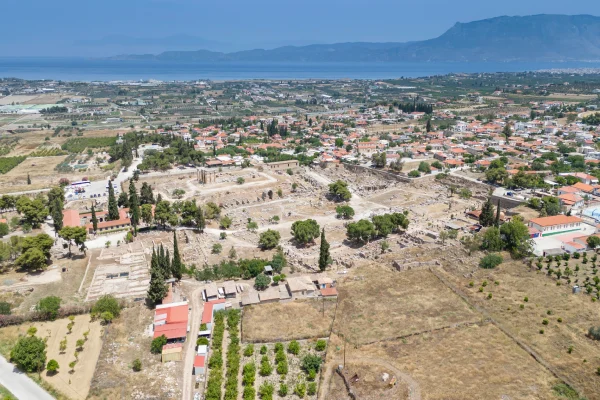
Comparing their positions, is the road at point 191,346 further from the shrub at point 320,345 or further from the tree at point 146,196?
the tree at point 146,196

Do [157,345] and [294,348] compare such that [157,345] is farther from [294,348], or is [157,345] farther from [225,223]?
[225,223]

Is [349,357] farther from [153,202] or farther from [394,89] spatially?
[394,89]

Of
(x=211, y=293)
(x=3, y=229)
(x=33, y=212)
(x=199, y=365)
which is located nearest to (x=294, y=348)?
(x=199, y=365)

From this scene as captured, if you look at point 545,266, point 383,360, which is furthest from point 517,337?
point 545,266

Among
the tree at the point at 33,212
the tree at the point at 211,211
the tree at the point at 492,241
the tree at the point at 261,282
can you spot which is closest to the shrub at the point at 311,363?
the tree at the point at 261,282

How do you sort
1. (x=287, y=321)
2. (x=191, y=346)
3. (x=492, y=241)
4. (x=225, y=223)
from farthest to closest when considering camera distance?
1. (x=225, y=223)
2. (x=492, y=241)
3. (x=287, y=321)
4. (x=191, y=346)
